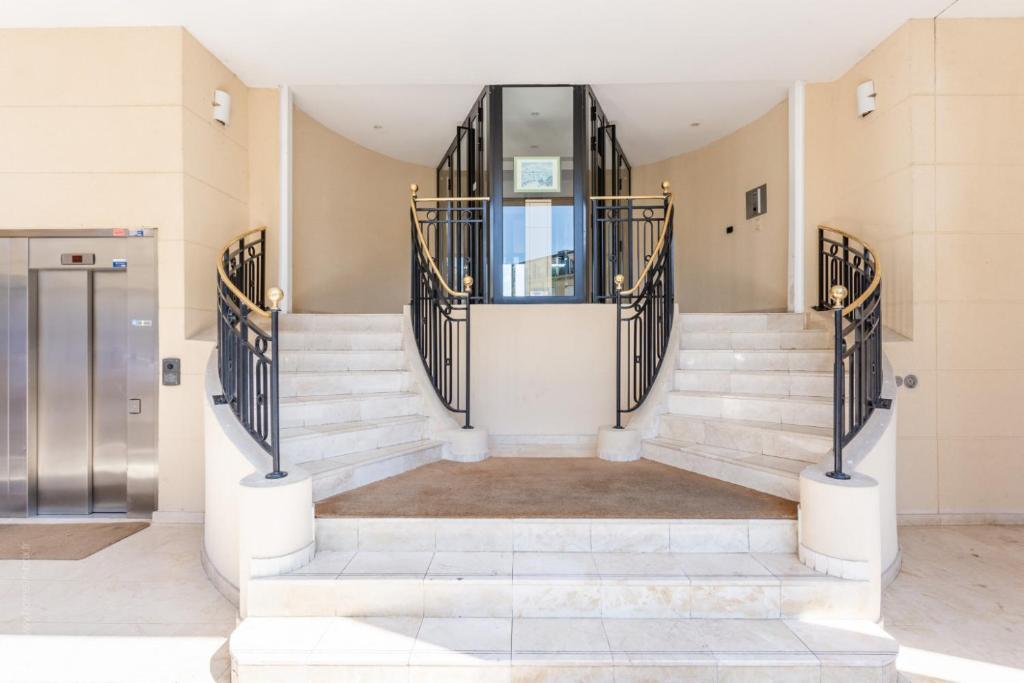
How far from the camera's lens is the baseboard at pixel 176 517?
3.91 m

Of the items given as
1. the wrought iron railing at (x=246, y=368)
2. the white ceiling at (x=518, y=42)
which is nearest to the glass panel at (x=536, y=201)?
the white ceiling at (x=518, y=42)

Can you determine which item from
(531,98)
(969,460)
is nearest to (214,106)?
(531,98)

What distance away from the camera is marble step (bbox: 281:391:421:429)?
137 inches

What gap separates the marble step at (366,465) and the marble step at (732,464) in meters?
1.70

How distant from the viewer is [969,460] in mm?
3889

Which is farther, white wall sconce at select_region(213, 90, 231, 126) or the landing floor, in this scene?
white wall sconce at select_region(213, 90, 231, 126)

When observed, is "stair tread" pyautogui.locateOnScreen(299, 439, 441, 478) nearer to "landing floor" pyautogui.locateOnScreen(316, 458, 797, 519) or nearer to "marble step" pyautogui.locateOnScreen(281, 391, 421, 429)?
"landing floor" pyautogui.locateOnScreen(316, 458, 797, 519)

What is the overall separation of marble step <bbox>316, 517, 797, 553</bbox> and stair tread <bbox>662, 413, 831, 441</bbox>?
930 millimetres

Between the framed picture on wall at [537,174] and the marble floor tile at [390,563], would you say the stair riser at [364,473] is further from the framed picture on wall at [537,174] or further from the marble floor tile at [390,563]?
the framed picture on wall at [537,174]

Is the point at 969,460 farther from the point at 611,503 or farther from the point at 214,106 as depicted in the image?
the point at 214,106

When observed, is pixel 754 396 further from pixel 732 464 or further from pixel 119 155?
pixel 119 155

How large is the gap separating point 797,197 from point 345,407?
4.93 m

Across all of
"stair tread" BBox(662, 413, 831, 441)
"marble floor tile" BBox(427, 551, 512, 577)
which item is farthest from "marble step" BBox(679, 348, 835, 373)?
"marble floor tile" BBox(427, 551, 512, 577)

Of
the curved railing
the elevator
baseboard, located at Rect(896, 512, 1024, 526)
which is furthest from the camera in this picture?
the elevator
